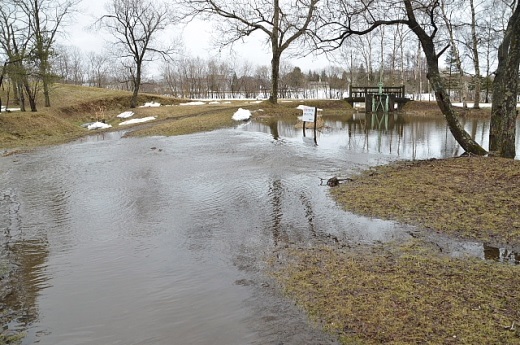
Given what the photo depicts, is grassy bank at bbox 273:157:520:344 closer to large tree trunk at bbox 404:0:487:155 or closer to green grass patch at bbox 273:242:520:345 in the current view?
green grass patch at bbox 273:242:520:345

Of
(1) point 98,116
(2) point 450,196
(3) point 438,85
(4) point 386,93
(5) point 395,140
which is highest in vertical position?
(4) point 386,93

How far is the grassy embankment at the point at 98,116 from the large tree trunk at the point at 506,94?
44.4ft

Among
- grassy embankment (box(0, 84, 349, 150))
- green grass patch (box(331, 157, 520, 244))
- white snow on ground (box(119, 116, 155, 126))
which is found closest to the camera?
green grass patch (box(331, 157, 520, 244))

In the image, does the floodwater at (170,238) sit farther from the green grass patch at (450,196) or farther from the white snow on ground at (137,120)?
the white snow on ground at (137,120)

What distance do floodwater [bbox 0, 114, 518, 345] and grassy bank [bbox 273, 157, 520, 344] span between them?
30 cm

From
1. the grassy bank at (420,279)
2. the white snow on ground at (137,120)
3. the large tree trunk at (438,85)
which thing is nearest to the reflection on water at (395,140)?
the large tree trunk at (438,85)

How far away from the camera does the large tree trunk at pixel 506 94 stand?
932cm

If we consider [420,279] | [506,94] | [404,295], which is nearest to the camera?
[404,295]

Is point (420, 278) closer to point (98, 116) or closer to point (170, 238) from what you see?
point (170, 238)

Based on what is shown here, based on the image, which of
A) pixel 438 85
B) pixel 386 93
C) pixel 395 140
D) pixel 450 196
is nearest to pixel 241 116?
pixel 395 140

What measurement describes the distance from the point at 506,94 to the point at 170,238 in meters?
9.17

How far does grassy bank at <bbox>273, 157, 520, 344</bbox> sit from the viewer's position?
3260 millimetres

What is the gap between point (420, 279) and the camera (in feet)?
13.5

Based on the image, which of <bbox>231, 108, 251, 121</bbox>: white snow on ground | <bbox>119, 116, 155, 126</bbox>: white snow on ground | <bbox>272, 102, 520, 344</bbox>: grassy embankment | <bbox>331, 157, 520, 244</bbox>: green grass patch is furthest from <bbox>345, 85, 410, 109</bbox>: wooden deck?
<bbox>272, 102, 520, 344</bbox>: grassy embankment
